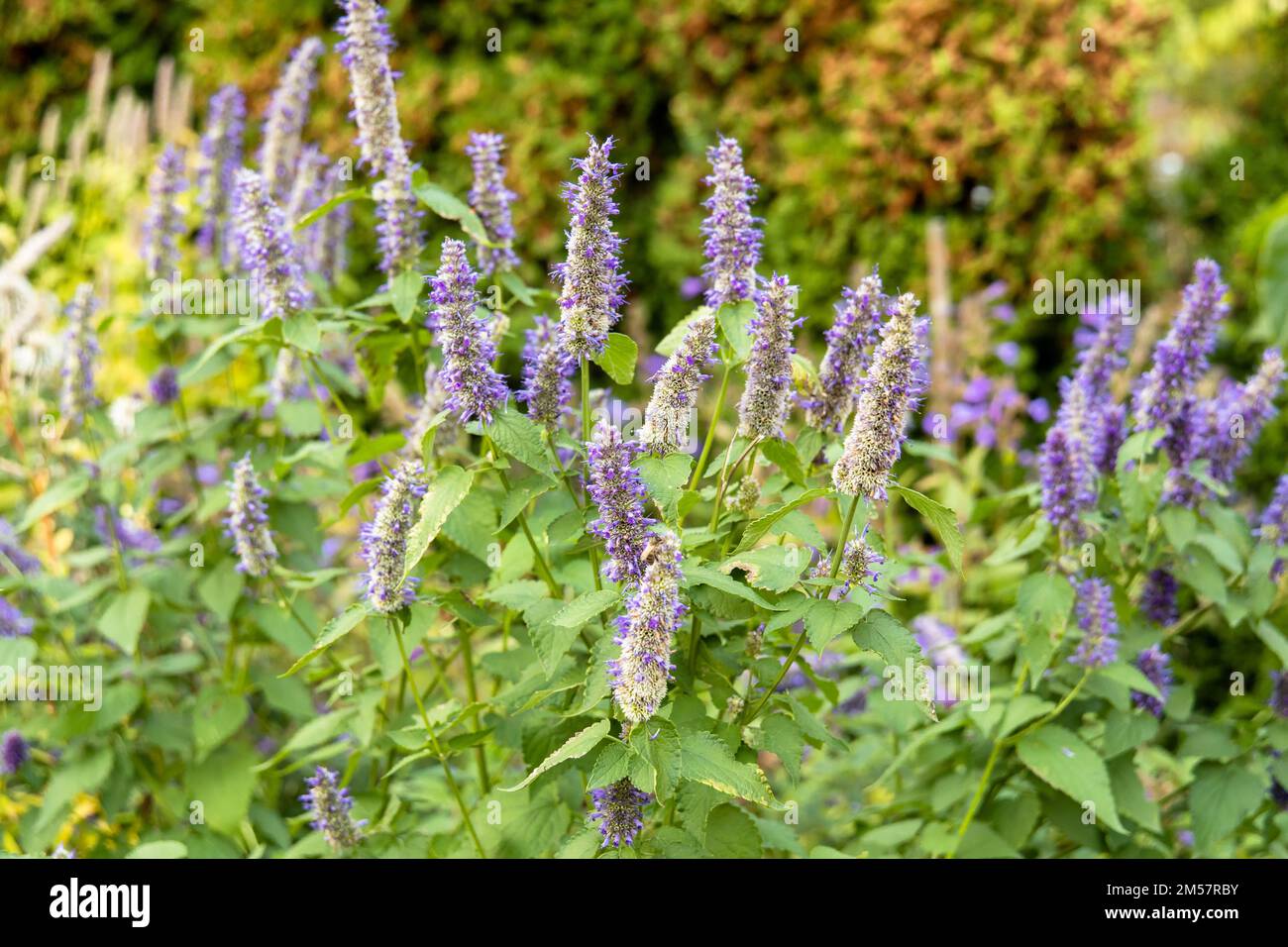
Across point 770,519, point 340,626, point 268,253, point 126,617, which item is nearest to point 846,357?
point 770,519

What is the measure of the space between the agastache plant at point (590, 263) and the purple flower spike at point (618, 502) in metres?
0.21

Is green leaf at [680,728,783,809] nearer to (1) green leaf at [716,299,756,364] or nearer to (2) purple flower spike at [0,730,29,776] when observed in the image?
(1) green leaf at [716,299,756,364]

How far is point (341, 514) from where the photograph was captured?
2.67 metres

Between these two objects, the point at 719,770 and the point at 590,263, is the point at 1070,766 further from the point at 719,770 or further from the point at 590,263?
the point at 590,263

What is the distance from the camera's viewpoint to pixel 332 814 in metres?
2.74

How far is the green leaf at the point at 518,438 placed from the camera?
226 centimetres

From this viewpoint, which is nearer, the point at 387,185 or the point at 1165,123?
the point at 387,185

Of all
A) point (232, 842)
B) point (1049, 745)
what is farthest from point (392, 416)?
point (1049, 745)

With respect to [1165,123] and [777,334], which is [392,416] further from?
[1165,123]

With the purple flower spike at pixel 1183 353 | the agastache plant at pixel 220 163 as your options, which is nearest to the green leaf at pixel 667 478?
the purple flower spike at pixel 1183 353

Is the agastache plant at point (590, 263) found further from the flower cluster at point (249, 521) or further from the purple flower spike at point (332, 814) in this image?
the purple flower spike at point (332, 814)

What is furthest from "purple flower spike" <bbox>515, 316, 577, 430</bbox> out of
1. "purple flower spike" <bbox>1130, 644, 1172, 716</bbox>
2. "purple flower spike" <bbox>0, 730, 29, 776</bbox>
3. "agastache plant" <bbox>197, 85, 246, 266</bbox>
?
"purple flower spike" <bbox>0, 730, 29, 776</bbox>

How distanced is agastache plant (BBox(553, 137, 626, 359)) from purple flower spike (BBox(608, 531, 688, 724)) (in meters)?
0.43
